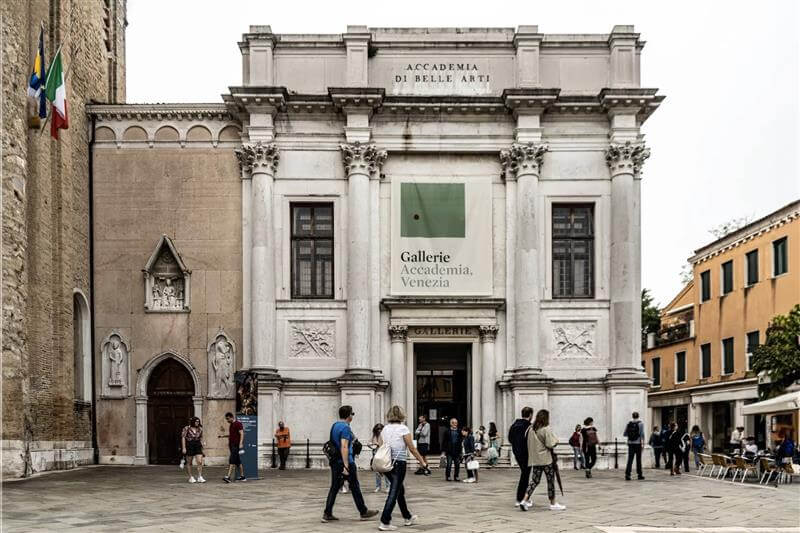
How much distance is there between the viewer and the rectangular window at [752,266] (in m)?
37.9

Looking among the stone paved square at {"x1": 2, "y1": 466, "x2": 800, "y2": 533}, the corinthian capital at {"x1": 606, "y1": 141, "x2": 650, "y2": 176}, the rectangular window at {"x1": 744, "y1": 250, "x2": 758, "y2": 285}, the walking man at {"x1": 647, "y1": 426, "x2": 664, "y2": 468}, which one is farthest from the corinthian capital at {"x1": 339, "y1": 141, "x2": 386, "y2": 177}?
the rectangular window at {"x1": 744, "y1": 250, "x2": 758, "y2": 285}

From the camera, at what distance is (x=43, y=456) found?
24062 mm

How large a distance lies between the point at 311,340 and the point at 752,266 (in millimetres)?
19189

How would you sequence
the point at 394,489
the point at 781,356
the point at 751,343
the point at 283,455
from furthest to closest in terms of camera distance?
the point at 751,343 → the point at 781,356 → the point at 283,455 → the point at 394,489

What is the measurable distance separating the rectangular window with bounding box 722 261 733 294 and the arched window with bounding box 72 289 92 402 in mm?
25520

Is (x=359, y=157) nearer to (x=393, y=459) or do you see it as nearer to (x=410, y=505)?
(x=410, y=505)

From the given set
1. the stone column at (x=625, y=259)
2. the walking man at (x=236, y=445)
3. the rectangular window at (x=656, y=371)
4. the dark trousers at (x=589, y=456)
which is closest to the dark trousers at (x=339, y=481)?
the walking man at (x=236, y=445)

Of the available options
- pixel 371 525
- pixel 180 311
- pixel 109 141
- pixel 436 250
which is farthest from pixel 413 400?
pixel 371 525

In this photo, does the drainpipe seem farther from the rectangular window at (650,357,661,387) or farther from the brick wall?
the rectangular window at (650,357,661,387)

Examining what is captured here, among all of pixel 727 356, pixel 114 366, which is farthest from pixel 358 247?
pixel 727 356

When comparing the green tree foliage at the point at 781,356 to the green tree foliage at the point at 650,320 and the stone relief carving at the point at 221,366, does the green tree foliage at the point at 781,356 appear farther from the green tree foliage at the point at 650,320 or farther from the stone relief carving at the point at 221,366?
the green tree foliage at the point at 650,320

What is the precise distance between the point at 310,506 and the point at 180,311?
1266 centimetres

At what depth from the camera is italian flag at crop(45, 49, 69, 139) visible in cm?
2327

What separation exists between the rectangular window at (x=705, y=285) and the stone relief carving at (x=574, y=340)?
16.3 meters
